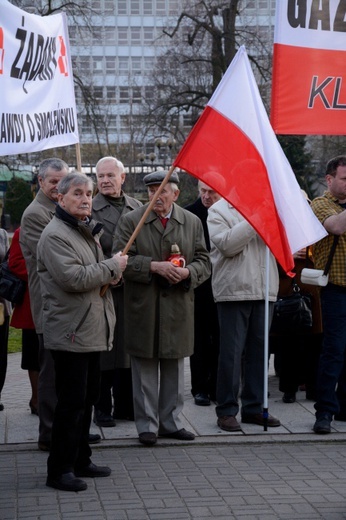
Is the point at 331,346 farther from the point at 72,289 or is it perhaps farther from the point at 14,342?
the point at 14,342

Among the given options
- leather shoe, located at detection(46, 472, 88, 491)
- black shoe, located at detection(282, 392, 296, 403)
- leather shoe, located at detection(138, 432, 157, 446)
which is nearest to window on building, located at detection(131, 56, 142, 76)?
black shoe, located at detection(282, 392, 296, 403)

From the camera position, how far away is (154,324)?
25.3 feet

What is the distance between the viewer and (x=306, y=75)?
783 centimetres

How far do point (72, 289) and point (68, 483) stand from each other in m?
1.19

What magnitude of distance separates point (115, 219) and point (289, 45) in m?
1.95

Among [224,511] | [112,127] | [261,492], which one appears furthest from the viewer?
[112,127]

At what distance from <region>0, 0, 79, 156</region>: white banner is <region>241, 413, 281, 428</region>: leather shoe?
271cm

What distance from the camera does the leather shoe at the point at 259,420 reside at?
8.21m

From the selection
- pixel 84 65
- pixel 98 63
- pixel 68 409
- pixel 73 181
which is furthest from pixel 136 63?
pixel 68 409

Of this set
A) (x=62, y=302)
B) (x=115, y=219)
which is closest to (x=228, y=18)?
(x=115, y=219)

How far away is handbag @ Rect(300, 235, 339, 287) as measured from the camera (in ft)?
26.0

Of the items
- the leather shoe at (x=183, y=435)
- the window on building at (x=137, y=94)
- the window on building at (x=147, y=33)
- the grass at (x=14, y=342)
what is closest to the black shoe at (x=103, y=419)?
the leather shoe at (x=183, y=435)

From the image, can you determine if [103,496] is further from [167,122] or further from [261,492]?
[167,122]

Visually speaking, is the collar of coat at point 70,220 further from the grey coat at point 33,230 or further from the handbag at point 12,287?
the handbag at point 12,287
